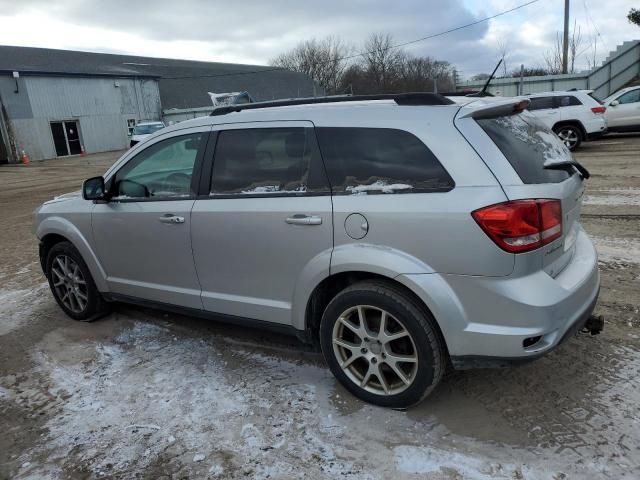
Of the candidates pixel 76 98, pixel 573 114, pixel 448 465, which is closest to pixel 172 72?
pixel 76 98

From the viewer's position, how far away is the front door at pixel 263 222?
3.14 m

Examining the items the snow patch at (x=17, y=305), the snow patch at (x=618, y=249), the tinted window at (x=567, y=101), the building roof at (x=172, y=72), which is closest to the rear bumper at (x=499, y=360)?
the snow patch at (x=618, y=249)

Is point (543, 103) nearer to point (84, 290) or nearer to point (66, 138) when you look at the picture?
point (84, 290)

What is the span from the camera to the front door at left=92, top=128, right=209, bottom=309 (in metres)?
3.80

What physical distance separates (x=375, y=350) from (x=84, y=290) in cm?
301

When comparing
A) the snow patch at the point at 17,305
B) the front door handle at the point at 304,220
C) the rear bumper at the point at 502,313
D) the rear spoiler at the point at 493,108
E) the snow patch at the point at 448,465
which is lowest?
the snow patch at the point at 448,465

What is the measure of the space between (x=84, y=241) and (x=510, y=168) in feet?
11.8

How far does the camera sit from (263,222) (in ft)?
10.8

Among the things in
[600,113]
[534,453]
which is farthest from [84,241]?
[600,113]

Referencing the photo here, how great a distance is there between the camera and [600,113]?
1409cm

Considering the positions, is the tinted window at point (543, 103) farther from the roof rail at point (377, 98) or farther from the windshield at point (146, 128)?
the windshield at point (146, 128)

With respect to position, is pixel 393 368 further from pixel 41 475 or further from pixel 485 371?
pixel 41 475

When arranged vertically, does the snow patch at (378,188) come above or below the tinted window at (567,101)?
below

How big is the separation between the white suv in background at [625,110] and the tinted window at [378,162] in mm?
16033
